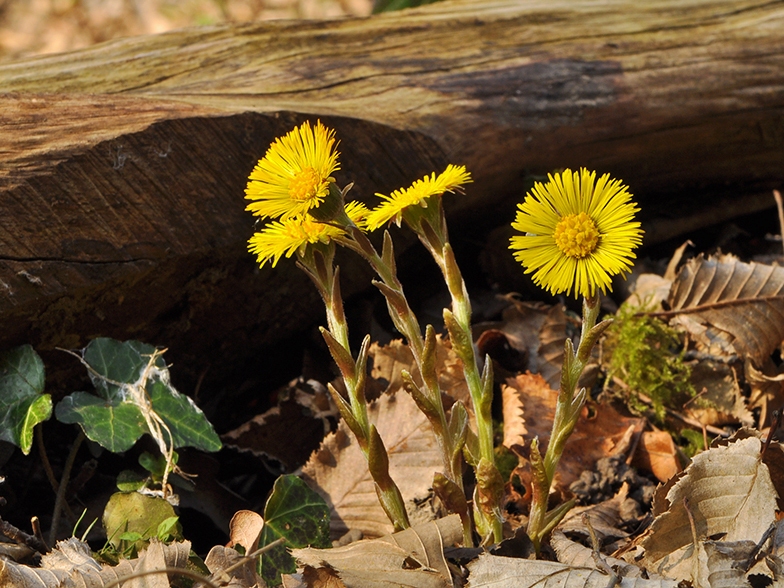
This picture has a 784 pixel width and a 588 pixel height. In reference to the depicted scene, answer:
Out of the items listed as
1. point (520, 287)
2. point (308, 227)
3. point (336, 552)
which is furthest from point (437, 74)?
point (336, 552)

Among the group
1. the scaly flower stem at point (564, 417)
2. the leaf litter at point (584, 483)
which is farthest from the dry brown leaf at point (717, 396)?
the scaly flower stem at point (564, 417)

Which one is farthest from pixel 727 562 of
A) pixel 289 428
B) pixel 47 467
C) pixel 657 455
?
pixel 47 467

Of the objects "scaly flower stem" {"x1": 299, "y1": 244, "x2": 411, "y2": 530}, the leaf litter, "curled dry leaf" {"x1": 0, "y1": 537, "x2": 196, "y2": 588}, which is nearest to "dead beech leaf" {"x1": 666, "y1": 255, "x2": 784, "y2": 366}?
the leaf litter

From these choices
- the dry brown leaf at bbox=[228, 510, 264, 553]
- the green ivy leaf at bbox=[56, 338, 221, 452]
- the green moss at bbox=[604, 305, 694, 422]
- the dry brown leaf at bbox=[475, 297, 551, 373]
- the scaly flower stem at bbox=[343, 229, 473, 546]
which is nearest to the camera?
the scaly flower stem at bbox=[343, 229, 473, 546]

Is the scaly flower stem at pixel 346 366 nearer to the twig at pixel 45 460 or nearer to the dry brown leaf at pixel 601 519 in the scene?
the dry brown leaf at pixel 601 519

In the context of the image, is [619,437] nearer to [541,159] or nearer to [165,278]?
[541,159]

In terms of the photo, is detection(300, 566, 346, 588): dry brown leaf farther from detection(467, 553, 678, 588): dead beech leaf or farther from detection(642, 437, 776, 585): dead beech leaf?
detection(642, 437, 776, 585): dead beech leaf
